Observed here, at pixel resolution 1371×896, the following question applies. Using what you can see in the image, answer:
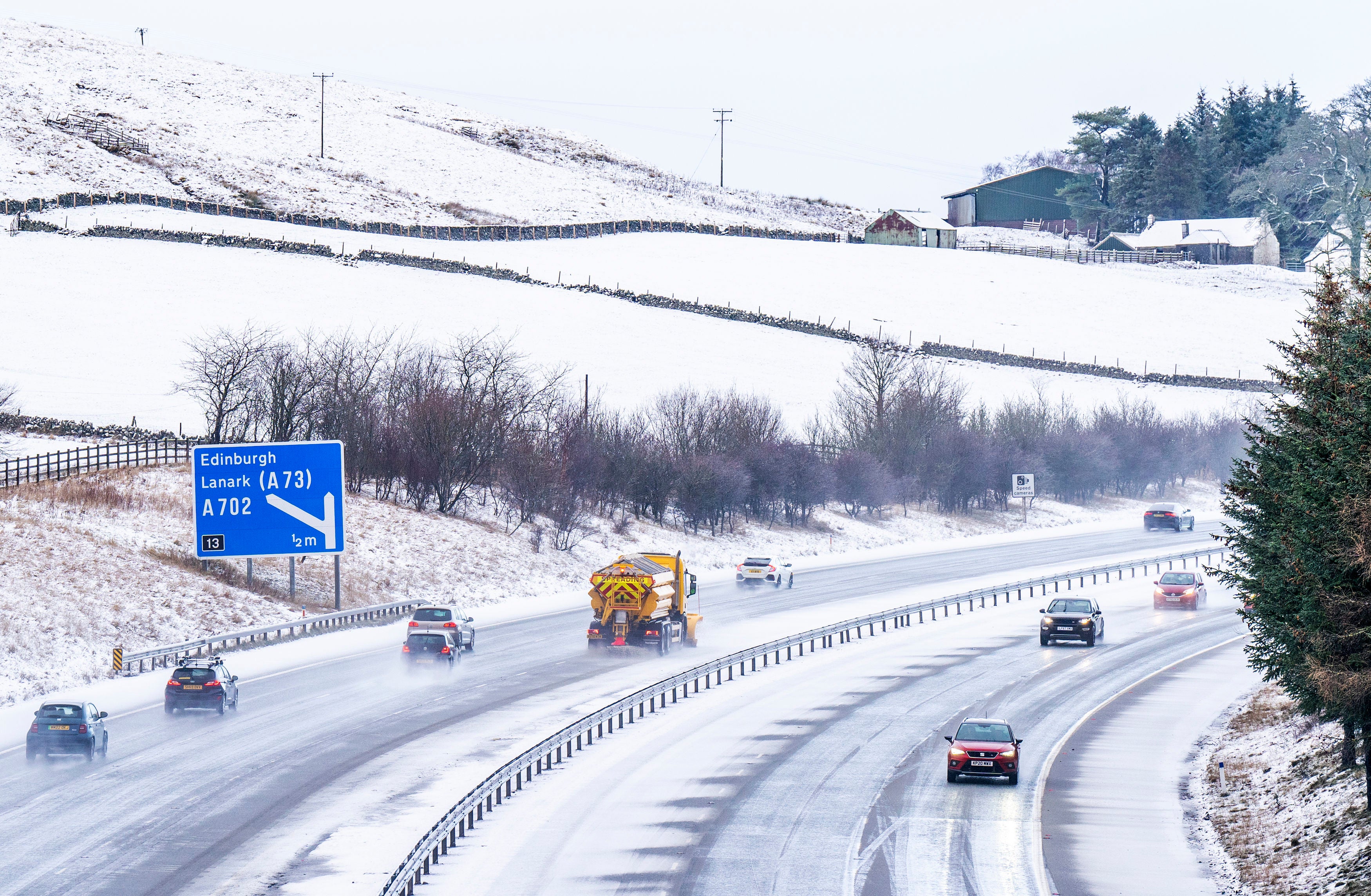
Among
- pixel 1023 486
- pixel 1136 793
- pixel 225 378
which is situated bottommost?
pixel 1136 793

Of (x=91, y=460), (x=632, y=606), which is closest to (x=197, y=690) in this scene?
(x=632, y=606)

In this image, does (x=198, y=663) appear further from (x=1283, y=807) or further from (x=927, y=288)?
(x=927, y=288)

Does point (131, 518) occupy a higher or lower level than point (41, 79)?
lower

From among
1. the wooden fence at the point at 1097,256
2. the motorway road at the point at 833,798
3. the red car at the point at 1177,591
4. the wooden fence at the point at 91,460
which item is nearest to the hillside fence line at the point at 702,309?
the wooden fence at the point at 1097,256

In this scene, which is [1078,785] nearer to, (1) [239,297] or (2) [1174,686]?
(2) [1174,686]

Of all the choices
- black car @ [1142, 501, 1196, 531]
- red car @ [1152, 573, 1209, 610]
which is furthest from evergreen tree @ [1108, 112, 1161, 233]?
red car @ [1152, 573, 1209, 610]

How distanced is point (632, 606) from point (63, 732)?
18735 millimetres

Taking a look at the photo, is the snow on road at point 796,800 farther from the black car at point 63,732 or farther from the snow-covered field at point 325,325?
the snow-covered field at point 325,325

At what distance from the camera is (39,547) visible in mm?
44656

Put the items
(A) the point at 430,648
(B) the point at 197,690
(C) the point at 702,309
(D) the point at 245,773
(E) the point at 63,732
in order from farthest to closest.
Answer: (C) the point at 702,309 → (A) the point at 430,648 → (B) the point at 197,690 → (E) the point at 63,732 → (D) the point at 245,773

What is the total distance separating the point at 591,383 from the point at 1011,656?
52.3 metres

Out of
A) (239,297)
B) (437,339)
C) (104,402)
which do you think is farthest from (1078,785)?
(239,297)

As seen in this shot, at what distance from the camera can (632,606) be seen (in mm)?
43469

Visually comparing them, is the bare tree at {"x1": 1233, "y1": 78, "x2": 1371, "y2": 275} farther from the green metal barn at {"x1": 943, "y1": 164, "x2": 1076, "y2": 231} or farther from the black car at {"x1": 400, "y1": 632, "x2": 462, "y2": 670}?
the black car at {"x1": 400, "y1": 632, "x2": 462, "y2": 670}
